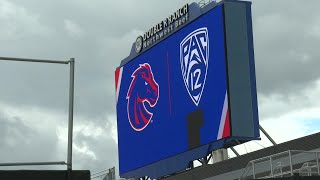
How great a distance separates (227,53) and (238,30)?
1.00m

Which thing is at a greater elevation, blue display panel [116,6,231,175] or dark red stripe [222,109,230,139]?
blue display panel [116,6,231,175]

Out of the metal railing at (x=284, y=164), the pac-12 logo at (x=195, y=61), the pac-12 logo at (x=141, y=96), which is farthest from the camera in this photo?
the pac-12 logo at (x=141, y=96)

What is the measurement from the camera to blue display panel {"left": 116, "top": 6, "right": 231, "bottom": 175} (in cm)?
2739

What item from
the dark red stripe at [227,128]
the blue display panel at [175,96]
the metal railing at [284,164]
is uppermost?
the blue display panel at [175,96]

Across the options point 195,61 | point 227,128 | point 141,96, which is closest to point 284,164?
point 227,128

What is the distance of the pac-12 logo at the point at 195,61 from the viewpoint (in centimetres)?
2827

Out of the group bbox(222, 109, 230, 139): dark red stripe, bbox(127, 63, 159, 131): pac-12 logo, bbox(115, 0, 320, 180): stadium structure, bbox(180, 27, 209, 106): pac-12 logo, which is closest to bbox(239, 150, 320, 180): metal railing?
bbox(115, 0, 320, 180): stadium structure

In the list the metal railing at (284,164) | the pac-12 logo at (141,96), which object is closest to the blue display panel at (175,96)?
the pac-12 logo at (141,96)

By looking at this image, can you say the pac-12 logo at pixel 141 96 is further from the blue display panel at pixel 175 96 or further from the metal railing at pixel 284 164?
the metal railing at pixel 284 164

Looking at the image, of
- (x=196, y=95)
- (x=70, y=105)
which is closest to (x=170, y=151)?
(x=196, y=95)

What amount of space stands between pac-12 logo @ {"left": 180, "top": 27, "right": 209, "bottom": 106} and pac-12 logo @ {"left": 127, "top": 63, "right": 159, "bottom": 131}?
276 cm

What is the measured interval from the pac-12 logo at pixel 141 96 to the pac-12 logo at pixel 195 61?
9.05 feet

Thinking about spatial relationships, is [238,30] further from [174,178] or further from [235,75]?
[174,178]

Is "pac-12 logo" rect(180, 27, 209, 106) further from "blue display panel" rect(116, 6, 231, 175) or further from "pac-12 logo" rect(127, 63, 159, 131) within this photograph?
"pac-12 logo" rect(127, 63, 159, 131)
